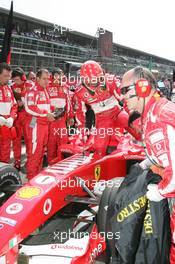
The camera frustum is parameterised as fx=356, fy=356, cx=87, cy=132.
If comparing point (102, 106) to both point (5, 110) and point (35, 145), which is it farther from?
point (5, 110)

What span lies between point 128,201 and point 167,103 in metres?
0.60

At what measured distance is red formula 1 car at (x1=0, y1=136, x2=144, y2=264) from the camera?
8.18 feet

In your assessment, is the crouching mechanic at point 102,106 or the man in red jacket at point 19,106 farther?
the man in red jacket at point 19,106

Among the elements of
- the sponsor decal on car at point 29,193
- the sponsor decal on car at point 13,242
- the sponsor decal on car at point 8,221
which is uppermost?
the sponsor decal on car at point 29,193

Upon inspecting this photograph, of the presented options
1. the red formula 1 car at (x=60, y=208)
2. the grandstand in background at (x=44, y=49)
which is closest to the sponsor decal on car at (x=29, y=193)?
the red formula 1 car at (x=60, y=208)

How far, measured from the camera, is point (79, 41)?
2414cm

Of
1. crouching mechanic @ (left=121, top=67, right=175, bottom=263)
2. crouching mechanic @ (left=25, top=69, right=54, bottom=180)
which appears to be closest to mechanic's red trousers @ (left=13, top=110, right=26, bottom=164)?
crouching mechanic @ (left=25, top=69, right=54, bottom=180)

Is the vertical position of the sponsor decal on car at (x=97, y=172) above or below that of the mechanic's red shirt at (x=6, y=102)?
below

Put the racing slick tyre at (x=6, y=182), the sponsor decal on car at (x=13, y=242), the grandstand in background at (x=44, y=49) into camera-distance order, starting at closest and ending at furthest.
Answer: the sponsor decal on car at (x=13, y=242) < the racing slick tyre at (x=6, y=182) < the grandstand in background at (x=44, y=49)

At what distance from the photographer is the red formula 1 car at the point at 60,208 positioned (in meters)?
2.49

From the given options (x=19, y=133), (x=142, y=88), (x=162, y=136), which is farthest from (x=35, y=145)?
(x=162, y=136)

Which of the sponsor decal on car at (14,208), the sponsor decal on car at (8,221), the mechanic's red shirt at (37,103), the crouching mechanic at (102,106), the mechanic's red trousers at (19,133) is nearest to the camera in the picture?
the sponsor decal on car at (8,221)

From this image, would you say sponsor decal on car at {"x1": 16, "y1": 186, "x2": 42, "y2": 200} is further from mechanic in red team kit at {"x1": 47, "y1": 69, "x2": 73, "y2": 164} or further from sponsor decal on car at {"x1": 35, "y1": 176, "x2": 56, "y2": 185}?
mechanic in red team kit at {"x1": 47, "y1": 69, "x2": 73, "y2": 164}

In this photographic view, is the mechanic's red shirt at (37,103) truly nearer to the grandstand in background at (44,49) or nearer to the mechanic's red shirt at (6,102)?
the mechanic's red shirt at (6,102)
